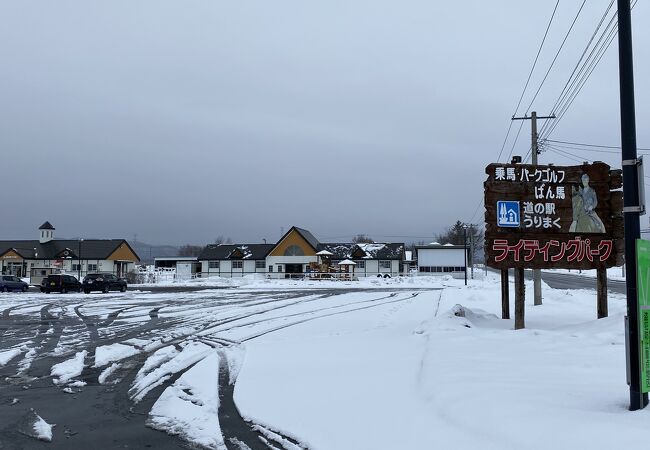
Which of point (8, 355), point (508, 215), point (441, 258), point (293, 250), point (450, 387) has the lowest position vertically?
point (8, 355)

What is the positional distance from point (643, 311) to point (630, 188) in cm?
139

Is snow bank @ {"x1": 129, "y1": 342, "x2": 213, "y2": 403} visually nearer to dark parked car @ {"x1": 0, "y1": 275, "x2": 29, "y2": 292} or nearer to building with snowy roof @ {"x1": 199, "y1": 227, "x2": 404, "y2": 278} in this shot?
dark parked car @ {"x1": 0, "y1": 275, "x2": 29, "y2": 292}

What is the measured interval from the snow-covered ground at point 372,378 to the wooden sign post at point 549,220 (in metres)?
1.70

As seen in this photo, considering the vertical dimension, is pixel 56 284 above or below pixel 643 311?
below

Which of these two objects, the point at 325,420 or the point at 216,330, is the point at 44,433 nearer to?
the point at 325,420

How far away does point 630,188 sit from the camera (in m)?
6.05

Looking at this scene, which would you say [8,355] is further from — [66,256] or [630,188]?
[66,256]

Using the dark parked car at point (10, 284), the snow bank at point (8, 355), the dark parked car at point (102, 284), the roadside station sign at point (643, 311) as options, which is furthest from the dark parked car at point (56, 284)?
the roadside station sign at point (643, 311)

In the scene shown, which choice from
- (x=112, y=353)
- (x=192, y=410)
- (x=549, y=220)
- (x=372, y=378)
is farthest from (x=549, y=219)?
(x=112, y=353)

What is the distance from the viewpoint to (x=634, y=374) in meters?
5.71

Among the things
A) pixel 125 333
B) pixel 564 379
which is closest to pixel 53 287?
pixel 125 333

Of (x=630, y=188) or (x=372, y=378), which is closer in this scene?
(x=630, y=188)

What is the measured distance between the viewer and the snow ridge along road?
600 cm

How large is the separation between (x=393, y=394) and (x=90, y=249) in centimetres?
8408
